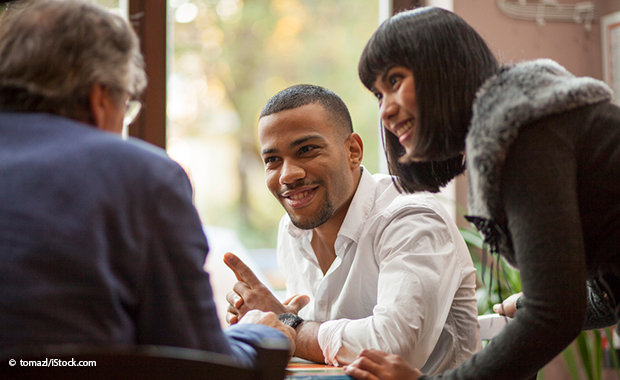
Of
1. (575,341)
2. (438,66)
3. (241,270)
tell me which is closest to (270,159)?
(241,270)

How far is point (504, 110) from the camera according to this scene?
33.9 inches

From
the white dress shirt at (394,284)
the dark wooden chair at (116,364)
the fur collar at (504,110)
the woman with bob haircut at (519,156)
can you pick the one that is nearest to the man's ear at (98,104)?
the dark wooden chair at (116,364)

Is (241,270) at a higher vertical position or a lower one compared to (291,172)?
lower

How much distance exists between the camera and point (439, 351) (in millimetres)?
1409

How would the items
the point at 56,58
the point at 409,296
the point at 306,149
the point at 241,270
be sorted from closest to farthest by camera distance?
the point at 56,58
the point at 409,296
the point at 241,270
the point at 306,149

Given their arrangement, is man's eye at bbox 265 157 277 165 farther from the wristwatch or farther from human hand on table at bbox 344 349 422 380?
human hand on table at bbox 344 349 422 380

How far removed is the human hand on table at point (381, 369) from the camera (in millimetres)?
960

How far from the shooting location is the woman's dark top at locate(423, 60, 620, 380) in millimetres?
811

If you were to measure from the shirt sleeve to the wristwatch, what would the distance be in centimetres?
9

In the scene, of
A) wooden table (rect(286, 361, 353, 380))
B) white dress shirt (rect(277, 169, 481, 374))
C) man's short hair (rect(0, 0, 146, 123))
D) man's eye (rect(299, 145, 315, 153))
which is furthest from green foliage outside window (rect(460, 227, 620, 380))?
man's short hair (rect(0, 0, 146, 123))

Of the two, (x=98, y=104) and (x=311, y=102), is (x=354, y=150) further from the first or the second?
(x=98, y=104)

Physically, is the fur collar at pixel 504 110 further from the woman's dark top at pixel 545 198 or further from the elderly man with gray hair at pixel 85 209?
the elderly man with gray hair at pixel 85 209

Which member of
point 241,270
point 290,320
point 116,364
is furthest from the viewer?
point 241,270

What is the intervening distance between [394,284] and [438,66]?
552 millimetres
